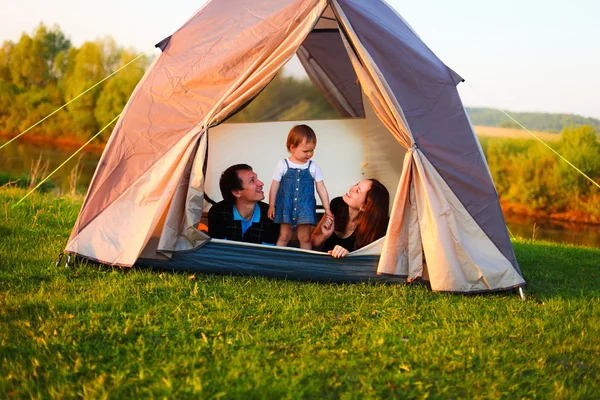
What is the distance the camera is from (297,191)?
16.0 feet

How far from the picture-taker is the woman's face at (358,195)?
4.98 metres

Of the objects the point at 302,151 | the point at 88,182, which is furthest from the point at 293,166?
the point at 88,182

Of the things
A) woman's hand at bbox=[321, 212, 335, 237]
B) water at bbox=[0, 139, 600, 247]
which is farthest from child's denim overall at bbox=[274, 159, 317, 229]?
water at bbox=[0, 139, 600, 247]

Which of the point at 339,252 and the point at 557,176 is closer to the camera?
the point at 339,252

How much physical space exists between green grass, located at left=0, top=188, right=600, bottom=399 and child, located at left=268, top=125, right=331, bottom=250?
52 centimetres

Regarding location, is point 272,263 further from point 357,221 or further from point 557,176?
point 557,176

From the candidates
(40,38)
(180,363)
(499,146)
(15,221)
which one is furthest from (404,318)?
(40,38)

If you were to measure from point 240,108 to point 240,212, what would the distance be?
2.67 feet

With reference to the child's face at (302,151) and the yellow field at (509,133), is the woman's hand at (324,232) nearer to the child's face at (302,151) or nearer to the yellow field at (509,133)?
the child's face at (302,151)

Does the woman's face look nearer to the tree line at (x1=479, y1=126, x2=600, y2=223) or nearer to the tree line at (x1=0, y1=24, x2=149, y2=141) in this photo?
the tree line at (x1=479, y1=126, x2=600, y2=223)

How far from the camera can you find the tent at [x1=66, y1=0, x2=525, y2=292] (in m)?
4.45

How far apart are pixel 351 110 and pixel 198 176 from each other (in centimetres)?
251

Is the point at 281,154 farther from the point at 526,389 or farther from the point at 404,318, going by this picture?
the point at 526,389

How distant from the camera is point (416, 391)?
117 inches
